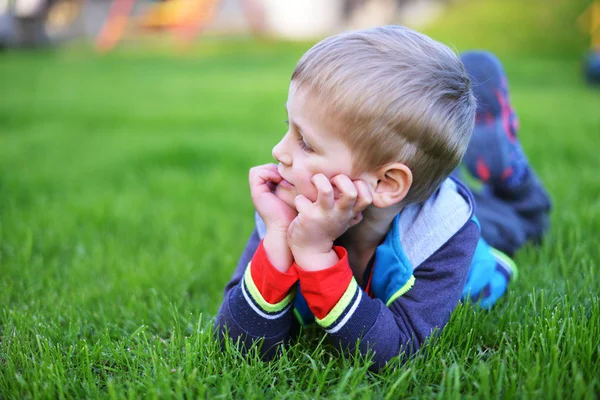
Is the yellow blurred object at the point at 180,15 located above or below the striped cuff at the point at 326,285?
below

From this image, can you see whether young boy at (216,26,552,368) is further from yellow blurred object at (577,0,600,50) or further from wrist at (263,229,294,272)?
yellow blurred object at (577,0,600,50)

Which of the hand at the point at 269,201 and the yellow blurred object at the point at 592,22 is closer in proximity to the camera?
the hand at the point at 269,201

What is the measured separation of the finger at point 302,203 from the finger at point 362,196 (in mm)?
124

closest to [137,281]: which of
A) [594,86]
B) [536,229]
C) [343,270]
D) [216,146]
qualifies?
[343,270]

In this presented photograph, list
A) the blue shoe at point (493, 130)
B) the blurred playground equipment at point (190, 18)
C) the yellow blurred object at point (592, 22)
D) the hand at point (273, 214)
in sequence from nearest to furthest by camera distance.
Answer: the hand at point (273, 214)
the blue shoe at point (493, 130)
the yellow blurred object at point (592, 22)
the blurred playground equipment at point (190, 18)

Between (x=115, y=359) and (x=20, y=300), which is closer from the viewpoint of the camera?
(x=115, y=359)

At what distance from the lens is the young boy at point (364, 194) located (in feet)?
4.53

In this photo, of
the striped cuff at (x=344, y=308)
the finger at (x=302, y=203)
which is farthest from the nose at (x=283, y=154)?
the striped cuff at (x=344, y=308)

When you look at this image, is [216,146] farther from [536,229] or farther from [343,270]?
[343,270]

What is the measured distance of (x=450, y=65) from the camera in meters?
1.48

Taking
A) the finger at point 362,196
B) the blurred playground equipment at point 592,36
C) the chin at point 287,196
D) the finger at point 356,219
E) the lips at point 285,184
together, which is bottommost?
the blurred playground equipment at point 592,36

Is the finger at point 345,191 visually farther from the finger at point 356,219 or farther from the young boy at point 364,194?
the finger at point 356,219

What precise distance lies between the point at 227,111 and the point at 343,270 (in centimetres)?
488

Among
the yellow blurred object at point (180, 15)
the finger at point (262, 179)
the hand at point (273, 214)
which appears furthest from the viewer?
the yellow blurred object at point (180, 15)
